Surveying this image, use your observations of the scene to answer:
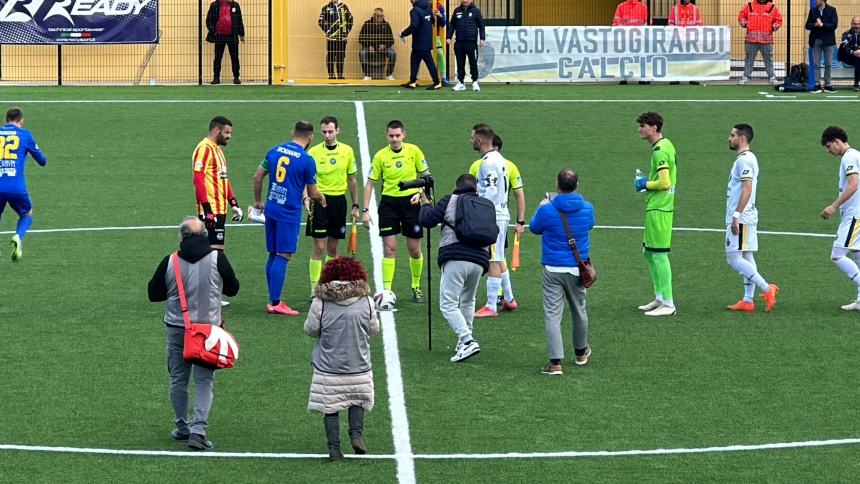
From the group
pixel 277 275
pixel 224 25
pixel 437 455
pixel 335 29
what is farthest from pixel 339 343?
pixel 335 29

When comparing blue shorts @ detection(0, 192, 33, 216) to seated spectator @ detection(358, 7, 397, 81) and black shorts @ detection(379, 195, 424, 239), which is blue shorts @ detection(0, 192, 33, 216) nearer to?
black shorts @ detection(379, 195, 424, 239)

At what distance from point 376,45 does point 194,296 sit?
25.1 metres

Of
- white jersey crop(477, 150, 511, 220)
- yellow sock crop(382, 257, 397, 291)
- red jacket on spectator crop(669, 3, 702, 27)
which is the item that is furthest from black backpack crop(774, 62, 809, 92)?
white jersey crop(477, 150, 511, 220)

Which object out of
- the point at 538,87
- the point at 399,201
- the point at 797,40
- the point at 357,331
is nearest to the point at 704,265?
the point at 399,201

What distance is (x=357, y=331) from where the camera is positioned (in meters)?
11.7

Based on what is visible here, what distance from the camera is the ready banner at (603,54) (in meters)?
35.8

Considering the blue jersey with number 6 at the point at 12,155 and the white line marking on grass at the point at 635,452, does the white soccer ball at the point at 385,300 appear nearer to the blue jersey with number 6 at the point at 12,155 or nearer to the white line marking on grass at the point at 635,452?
the white line marking on grass at the point at 635,452

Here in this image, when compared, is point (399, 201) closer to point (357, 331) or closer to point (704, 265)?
point (704, 265)

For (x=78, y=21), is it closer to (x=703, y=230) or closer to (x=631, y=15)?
(x=631, y=15)

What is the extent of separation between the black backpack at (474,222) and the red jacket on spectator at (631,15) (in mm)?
23227

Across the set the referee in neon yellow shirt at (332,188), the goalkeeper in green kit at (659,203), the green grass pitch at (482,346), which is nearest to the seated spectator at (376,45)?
the green grass pitch at (482,346)

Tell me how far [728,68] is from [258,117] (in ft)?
41.2

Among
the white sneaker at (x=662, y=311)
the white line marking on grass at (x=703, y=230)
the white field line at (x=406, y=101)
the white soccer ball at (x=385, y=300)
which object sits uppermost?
the white field line at (x=406, y=101)

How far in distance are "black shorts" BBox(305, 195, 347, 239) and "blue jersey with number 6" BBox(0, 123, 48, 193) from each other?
443 cm
